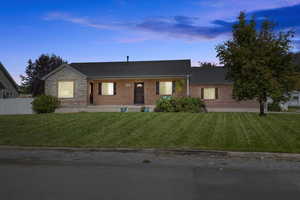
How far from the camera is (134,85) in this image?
23.5 metres

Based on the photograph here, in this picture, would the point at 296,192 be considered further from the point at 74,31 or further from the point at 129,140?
the point at 74,31

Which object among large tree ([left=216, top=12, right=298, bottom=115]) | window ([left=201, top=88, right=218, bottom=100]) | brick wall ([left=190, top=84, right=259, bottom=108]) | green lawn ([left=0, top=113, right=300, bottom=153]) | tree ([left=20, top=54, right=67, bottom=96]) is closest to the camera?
green lawn ([left=0, top=113, right=300, bottom=153])

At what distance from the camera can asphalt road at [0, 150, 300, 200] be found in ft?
13.0

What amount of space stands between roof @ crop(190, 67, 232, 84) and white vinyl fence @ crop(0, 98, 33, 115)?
50.0ft

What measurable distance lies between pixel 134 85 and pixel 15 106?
1040cm

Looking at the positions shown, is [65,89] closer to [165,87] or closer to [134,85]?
[134,85]

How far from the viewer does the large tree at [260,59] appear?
523 inches

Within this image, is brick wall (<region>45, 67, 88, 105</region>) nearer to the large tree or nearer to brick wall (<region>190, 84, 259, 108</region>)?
brick wall (<region>190, 84, 259, 108</region>)

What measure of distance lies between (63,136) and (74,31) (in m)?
15.9

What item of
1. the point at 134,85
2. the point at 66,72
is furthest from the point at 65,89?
the point at 134,85

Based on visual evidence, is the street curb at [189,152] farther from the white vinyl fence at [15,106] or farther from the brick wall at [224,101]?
the brick wall at [224,101]

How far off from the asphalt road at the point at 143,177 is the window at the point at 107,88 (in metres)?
17.0

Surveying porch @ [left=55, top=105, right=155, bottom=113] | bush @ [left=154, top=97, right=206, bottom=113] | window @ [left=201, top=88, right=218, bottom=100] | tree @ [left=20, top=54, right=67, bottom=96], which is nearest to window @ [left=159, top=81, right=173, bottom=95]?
porch @ [left=55, top=105, right=155, bottom=113]

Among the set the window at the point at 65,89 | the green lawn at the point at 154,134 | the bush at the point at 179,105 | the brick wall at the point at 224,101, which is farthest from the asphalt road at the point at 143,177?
the brick wall at the point at 224,101
